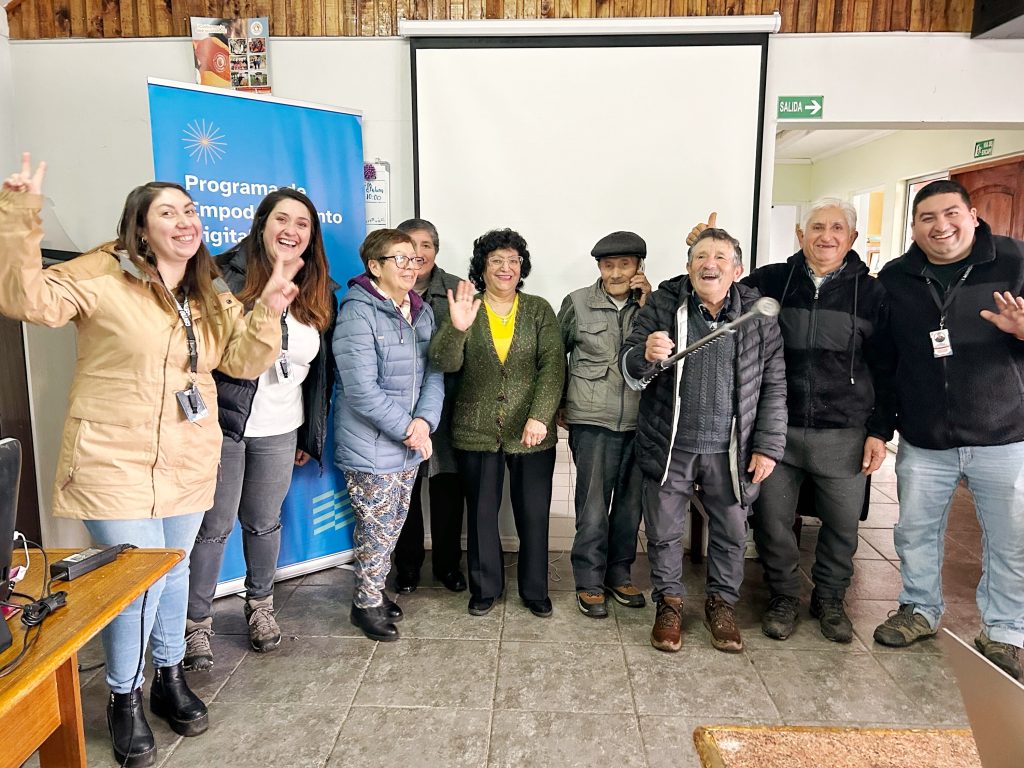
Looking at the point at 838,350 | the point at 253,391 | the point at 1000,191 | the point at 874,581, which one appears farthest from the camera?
the point at 1000,191

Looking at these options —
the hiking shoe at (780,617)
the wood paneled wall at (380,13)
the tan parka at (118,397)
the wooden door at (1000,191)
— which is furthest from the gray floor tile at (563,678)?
the wooden door at (1000,191)

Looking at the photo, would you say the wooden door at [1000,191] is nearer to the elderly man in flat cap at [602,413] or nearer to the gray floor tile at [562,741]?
the elderly man in flat cap at [602,413]

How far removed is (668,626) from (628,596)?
34cm

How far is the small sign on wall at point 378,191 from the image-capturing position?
3.22m

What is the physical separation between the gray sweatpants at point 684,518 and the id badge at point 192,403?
1539mm

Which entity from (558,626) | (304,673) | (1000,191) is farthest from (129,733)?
(1000,191)

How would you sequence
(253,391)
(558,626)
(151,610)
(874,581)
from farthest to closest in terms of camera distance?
(874,581), (558,626), (253,391), (151,610)

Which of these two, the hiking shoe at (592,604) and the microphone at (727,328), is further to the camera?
the hiking shoe at (592,604)

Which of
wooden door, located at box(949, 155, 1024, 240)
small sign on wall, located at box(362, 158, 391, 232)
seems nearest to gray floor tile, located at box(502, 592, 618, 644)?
small sign on wall, located at box(362, 158, 391, 232)

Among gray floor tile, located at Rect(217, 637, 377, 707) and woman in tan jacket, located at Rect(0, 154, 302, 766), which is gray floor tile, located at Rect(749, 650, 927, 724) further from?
woman in tan jacket, located at Rect(0, 154, 302, 766)

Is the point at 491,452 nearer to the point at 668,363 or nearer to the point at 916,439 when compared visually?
the point at 668,363

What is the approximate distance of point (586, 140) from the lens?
318 cm

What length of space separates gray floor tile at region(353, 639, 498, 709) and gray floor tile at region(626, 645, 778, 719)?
1.66 feet

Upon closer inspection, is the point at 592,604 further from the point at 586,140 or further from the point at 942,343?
the point at 586,140
